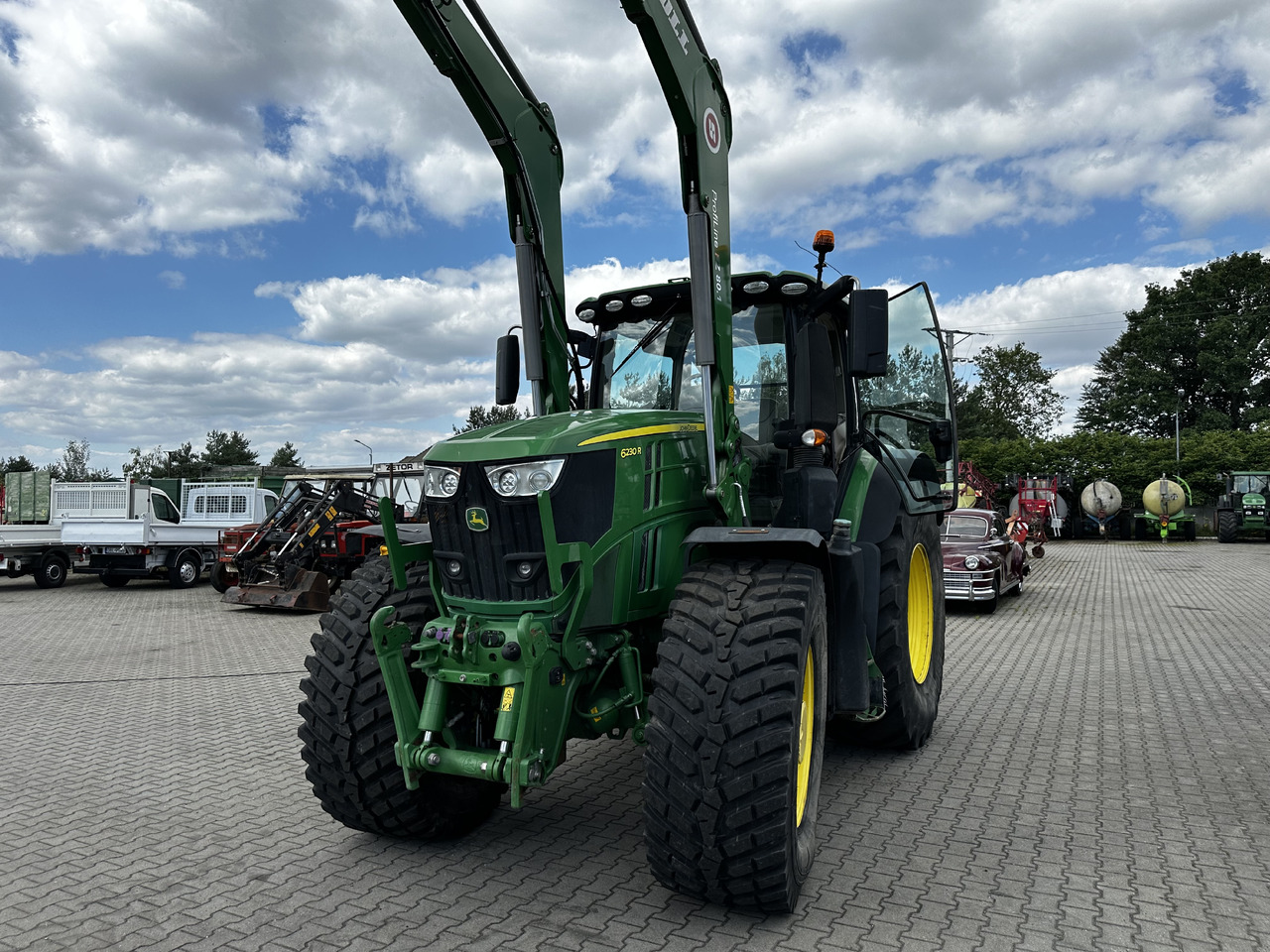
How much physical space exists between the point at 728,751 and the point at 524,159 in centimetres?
303

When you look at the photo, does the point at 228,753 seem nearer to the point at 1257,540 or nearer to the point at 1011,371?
the point at 1257,540

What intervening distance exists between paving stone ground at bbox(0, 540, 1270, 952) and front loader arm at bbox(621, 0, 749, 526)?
1.67 metres

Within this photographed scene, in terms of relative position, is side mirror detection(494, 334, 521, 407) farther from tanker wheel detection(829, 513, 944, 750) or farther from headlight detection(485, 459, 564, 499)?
tanker wheel detection(829, 513, 944, 750)

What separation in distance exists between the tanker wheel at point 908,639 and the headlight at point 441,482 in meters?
2.53

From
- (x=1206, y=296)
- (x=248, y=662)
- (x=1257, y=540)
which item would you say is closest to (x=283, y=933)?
(x=248, y=662)

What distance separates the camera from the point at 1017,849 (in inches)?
161

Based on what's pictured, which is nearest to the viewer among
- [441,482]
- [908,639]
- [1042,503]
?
[441,482]

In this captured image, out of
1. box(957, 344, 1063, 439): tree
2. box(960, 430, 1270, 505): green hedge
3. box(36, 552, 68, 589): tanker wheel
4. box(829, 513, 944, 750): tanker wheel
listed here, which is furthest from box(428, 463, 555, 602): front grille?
box(957, 344, 1063, 439): tree

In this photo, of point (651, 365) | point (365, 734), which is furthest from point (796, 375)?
point (365, 734)

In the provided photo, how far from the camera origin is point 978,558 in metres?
12.6

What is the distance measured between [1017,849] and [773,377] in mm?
2497

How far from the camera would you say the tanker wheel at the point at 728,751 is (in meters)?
3.20

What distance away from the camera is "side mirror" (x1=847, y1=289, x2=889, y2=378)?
4.02 meters

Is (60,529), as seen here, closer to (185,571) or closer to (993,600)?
(185,571)
